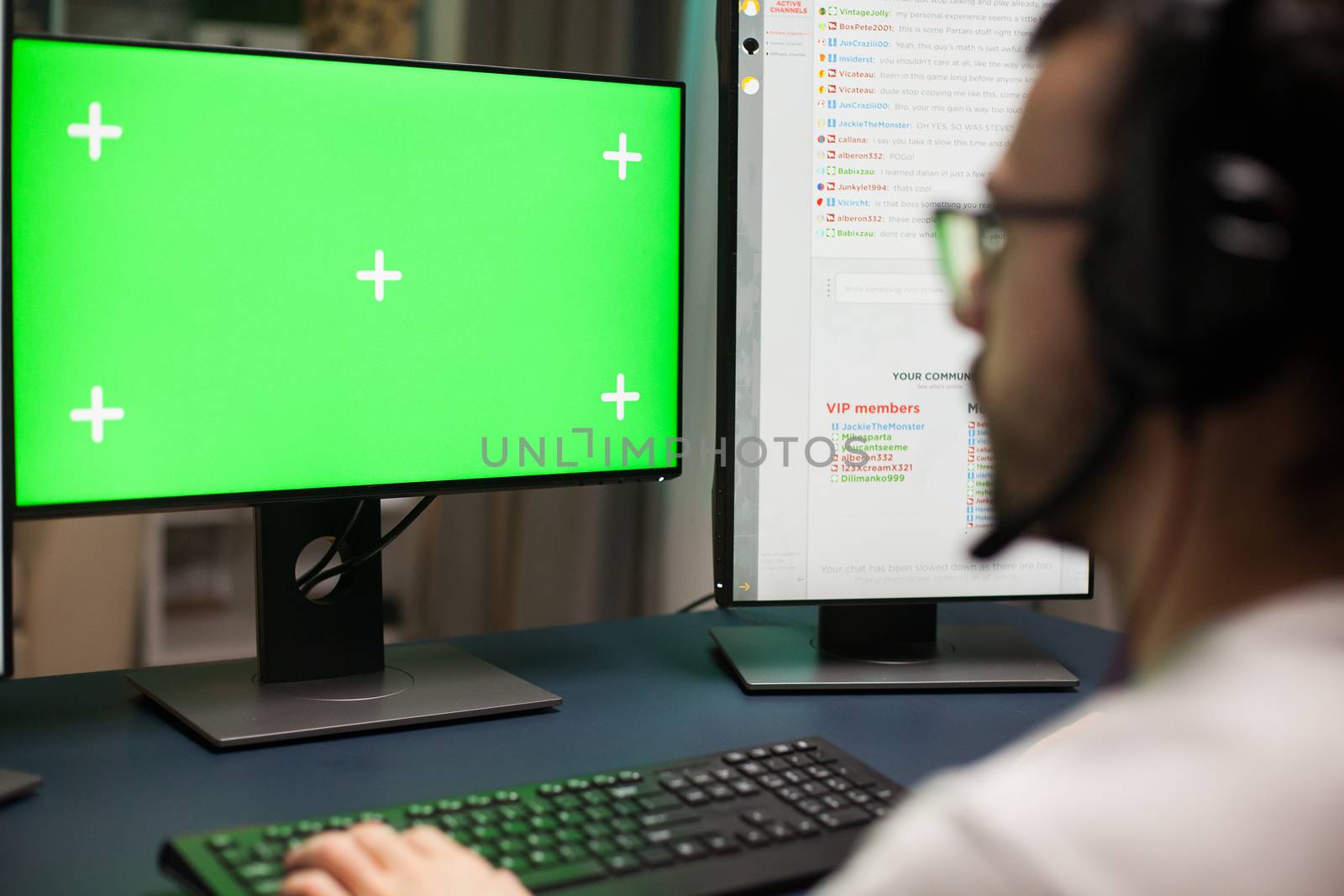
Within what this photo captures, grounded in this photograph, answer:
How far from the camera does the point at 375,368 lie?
968 millimetres

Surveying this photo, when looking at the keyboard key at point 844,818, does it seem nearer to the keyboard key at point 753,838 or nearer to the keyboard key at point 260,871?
the keyboard key at point 753,838

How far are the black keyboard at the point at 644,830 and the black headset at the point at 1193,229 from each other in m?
0.36

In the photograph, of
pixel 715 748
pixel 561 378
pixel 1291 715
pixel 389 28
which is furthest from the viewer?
pixel 389 28

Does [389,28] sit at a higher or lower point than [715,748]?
higher

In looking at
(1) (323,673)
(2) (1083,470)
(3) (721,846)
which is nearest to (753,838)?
(3) (721,846)

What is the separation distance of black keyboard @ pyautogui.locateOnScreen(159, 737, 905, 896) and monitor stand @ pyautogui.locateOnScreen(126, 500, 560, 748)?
226 millimetres

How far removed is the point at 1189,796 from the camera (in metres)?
0.40

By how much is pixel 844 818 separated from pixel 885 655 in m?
0.40

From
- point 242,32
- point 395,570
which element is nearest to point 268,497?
point 395,570

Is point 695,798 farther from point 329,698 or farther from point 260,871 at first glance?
point 329,698

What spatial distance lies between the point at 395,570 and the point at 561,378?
5.06 feet

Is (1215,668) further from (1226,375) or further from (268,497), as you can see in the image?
(268,497)

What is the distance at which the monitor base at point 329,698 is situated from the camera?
912mm

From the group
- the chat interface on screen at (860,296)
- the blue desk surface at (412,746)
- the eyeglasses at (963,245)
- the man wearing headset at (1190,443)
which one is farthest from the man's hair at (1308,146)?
the chat interface on screen at (860,296)
